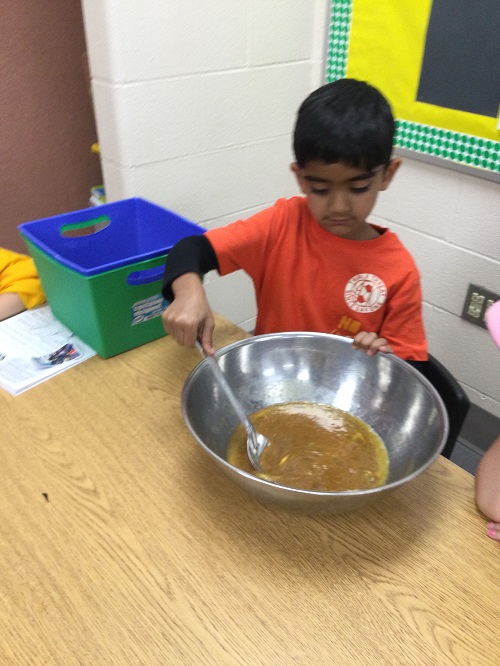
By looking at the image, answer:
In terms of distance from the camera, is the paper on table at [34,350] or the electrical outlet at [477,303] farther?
the electrical outlet at [477,303]

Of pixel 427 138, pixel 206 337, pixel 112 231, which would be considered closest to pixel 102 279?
pixel 206 337

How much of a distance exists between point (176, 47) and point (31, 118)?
683mm

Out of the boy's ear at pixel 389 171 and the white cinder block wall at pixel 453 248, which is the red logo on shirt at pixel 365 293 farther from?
the white cinder block wall at pixel 453 248

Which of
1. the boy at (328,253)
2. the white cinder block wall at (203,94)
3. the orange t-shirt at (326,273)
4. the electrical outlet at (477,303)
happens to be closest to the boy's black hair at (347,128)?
the boy at (328,253)

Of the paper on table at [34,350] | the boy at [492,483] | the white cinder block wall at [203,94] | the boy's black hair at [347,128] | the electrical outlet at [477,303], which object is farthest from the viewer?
the electrical outlet at [477,303]

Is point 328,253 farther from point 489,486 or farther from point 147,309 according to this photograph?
point 489,486

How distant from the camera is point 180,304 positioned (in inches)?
32.6

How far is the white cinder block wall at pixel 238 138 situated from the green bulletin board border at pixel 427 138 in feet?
0.13

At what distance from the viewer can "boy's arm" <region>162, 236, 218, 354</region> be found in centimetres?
80

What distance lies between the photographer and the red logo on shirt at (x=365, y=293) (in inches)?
38.3

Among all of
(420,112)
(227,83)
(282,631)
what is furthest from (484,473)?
(227,83)

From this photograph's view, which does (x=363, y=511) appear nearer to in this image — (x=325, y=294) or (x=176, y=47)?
(x=325, y=294)

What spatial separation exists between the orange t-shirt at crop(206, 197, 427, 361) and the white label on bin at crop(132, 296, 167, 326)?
131mm

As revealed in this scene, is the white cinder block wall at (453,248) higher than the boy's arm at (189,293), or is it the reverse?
the boy's arm at (189,293)
